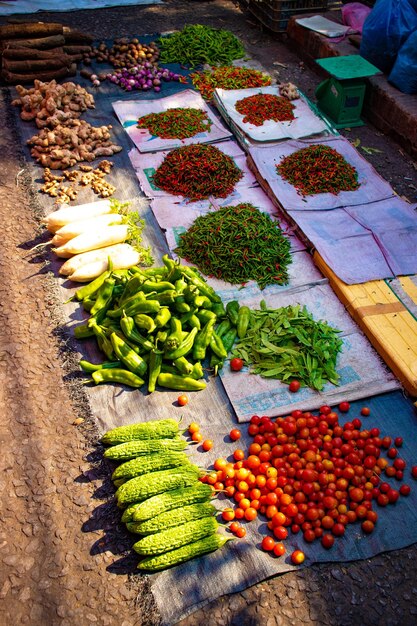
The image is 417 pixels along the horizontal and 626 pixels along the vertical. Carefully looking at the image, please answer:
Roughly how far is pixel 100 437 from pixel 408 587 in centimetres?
208

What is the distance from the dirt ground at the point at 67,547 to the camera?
2.91 m

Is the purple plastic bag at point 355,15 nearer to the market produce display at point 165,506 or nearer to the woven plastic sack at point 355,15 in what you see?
the woven plastic sack at point 355,15

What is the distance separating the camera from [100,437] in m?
3.65

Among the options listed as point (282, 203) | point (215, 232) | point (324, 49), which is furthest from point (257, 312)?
point (324, 49)

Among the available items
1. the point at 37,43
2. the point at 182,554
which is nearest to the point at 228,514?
the point at 182,554

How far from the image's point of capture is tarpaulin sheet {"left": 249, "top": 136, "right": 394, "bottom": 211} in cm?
553

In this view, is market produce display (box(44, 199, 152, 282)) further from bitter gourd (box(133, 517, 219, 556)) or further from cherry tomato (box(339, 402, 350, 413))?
bitter gourd (box(133, 517, 219, 556))

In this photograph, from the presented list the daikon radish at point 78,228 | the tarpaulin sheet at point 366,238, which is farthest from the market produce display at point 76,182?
the tarpaulin sheet at point 366,238

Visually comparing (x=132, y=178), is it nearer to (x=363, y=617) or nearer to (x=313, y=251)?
(x=313, y=251)

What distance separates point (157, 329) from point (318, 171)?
2.86 m

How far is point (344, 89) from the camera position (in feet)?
22.0

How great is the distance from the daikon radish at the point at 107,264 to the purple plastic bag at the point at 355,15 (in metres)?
5.85

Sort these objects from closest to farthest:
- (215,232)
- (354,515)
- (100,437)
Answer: (354,515), (100,437), (215,232)

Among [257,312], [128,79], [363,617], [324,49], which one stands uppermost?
[324,49]
